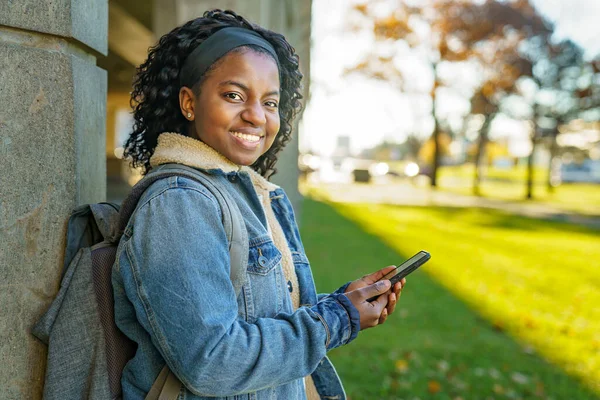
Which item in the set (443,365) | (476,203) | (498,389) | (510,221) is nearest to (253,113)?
(498,389)

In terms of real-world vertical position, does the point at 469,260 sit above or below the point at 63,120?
below

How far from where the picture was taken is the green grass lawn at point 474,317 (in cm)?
495

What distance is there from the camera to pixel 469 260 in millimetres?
10227

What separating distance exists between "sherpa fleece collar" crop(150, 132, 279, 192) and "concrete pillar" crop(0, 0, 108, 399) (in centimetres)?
27

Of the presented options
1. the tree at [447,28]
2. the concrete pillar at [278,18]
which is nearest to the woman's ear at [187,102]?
the concrete pillar at [278,18]

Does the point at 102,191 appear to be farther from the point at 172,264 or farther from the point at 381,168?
the point at 381,168

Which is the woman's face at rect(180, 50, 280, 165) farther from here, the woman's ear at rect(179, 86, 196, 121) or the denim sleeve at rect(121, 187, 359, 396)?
the denim sleeve at rect(121, 187, 359, 396)

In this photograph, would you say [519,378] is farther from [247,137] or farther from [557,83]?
[557,83]

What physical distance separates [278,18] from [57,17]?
212 inches

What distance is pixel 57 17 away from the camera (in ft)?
5.69

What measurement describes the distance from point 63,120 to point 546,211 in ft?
68.7

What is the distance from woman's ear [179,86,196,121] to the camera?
1743 mm

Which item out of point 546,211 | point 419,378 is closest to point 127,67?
point 419,378

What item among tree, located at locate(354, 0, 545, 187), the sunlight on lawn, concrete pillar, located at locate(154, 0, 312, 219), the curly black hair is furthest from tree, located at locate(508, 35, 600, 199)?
the curly black hair
